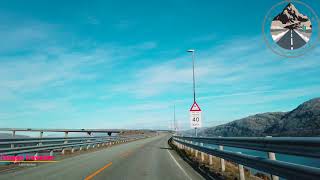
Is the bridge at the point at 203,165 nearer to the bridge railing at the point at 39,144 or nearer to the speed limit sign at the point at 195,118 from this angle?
the bridge railing at the point at 39,144

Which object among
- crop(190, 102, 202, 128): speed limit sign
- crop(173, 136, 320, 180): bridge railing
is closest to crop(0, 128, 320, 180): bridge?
crop(173, 136, 320, 180): bridge railing

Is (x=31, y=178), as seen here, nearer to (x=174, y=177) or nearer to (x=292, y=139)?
(x=174, y=177)

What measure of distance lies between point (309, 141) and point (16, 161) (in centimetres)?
1532

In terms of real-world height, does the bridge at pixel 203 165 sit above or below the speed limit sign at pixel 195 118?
below

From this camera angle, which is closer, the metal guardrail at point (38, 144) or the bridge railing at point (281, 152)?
the bridge railing at point (281, 152)

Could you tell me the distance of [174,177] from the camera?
1096 centimetres

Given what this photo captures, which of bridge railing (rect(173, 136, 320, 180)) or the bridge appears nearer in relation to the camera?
bridge railing (rect(173, 136, 320, 180))

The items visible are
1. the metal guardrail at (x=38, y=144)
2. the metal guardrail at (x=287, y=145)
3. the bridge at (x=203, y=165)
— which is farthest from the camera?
the metal guardrail at (x=38, y=144)

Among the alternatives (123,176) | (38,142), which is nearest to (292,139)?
(123,176)

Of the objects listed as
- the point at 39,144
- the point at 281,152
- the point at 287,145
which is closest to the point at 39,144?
the point at 39,144

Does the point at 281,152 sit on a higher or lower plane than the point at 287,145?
lower

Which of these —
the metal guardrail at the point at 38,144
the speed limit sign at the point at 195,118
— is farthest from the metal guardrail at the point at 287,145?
the speed limit sign at the point at 195,118

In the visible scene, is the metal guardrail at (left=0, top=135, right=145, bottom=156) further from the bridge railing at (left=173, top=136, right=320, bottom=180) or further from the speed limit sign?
the bridge railing at (left=173, top=136, right=320, bottom=180)

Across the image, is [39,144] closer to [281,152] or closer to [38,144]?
[38,144]
